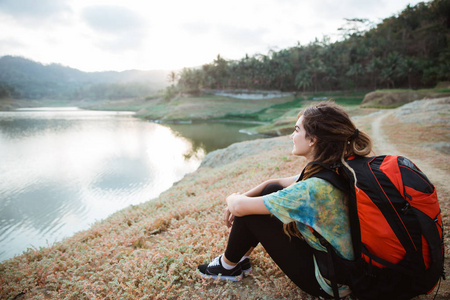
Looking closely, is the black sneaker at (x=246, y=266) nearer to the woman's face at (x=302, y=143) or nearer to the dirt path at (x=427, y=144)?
the woman's face at (x=302, y=143)

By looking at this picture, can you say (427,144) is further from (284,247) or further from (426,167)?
(284,247)

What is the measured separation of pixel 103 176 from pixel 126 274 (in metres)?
12.3

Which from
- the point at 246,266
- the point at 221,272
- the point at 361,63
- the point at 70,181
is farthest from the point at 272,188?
the point at 361,63

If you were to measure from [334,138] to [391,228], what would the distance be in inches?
29.6

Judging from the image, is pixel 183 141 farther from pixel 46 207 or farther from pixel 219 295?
pixel 219 295

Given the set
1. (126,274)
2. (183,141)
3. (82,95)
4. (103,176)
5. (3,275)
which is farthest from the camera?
(82,95)

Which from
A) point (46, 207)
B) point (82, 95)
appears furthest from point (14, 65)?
point (46, 207)

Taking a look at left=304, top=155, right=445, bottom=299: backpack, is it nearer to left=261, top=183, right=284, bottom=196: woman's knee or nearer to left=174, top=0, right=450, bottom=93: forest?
left=261, top=183, right=284, bottom=196: woman's knee

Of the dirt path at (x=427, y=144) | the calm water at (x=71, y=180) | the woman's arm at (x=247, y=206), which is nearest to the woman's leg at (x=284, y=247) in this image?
the woman's arm at (x=247, y=206)

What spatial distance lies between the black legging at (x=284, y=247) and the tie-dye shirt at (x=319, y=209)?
1.02 ft

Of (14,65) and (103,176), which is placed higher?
(14,65)

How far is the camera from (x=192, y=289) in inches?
111

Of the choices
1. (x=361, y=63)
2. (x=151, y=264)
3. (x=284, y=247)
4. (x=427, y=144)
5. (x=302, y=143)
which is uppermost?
(x=361, y=63)

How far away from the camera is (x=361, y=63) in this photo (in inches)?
2388
